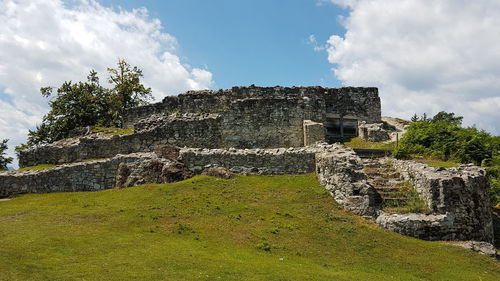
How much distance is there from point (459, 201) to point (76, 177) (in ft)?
68.4

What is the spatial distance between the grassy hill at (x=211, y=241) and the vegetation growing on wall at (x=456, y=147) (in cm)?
945

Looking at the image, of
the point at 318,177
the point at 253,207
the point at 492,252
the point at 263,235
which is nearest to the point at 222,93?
the point at 318,177

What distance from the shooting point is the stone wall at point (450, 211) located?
1591cm

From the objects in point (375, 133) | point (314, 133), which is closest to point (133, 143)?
point (314, 133)

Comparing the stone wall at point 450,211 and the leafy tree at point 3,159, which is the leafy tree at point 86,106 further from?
the stone wall at point 450,211

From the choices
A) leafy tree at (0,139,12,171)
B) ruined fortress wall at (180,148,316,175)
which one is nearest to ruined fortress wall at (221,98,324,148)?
ruined fortress wall at (180,148,316,175)

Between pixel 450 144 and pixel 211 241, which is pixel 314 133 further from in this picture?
pixel 211 241

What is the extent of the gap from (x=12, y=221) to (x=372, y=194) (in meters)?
15.1

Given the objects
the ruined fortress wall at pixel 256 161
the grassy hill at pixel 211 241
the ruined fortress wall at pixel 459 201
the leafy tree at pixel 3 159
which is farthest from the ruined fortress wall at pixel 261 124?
the leafy tree at pixel 3 159

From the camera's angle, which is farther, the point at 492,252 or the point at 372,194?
the point at 372,194

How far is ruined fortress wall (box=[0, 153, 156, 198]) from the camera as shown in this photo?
22562 mm

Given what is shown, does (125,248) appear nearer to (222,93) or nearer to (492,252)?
(492,252)

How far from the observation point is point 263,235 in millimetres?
14266

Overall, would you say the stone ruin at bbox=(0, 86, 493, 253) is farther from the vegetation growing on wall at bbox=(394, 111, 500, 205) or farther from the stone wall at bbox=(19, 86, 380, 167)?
the vegetation growing on wall at bbox=(394, 111, 500, 205)
